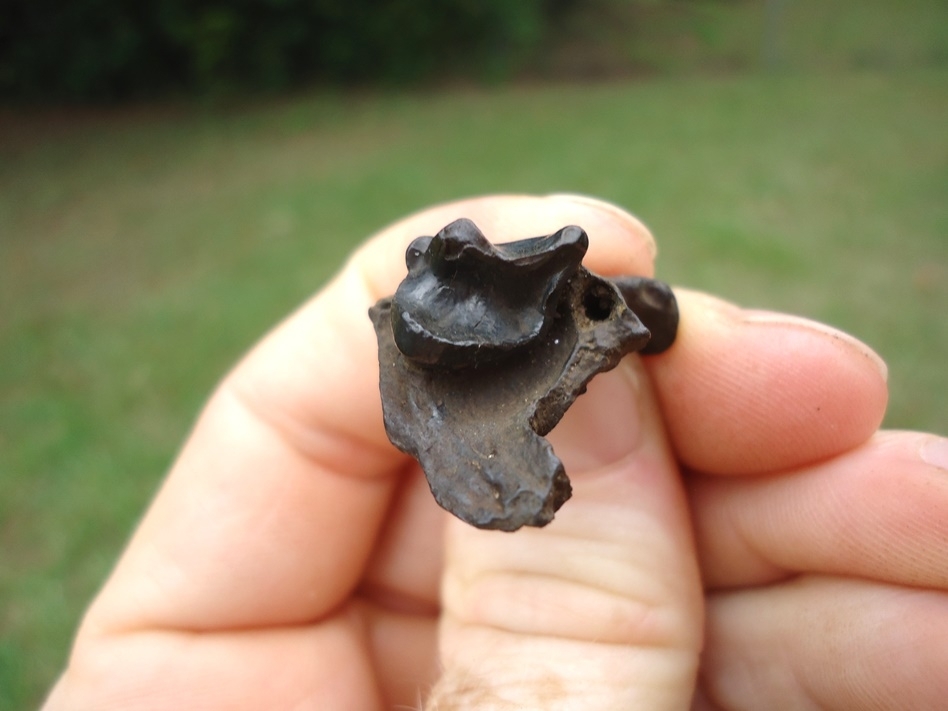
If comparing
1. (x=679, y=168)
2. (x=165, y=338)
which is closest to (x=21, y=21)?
(x=165, y=338)

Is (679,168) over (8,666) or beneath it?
Result: over

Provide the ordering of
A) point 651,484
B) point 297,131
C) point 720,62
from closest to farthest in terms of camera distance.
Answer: point 651,484 < point 297,131 < point 720,62

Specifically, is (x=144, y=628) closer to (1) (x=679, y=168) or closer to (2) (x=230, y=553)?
(2) (x=230, y=553)

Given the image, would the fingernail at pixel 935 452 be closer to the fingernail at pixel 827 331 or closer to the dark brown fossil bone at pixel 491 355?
the fingernail at pixel 827 331

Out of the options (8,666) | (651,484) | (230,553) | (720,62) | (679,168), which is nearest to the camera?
(651,484)

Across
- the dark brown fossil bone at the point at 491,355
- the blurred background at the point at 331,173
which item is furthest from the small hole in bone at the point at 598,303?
the blurred background at the point at 331,173

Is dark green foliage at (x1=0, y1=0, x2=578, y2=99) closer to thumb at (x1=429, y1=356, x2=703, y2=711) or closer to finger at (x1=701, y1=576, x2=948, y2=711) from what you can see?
thumb at (x1=429, y1=356, x2=703, y2=711)

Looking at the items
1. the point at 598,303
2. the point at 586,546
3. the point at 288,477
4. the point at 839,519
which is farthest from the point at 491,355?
the point at 839,519

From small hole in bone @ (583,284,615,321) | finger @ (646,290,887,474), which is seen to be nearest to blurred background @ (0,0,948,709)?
finger @ (646,290,887,474)
